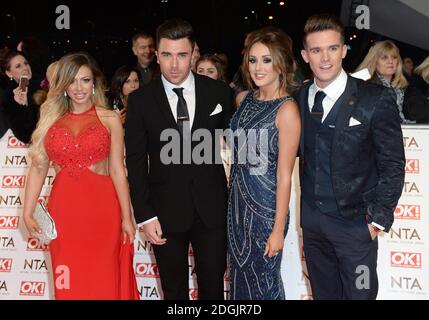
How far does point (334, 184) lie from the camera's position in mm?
2576

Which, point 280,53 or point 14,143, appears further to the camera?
point 14,143

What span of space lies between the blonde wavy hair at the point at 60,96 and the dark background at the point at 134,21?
5.52 metres

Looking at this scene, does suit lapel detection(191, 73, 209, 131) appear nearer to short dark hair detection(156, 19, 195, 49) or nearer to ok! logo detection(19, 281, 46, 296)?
short dark hair detection(156, 19, 195, 49)

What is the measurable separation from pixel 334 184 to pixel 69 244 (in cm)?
157

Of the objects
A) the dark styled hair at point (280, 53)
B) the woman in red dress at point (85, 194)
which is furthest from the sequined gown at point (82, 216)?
the dark styled hair at point (280, 53)

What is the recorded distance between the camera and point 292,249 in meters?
3.91

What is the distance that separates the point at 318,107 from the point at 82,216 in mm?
1499

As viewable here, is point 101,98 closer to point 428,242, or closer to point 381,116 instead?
point 381,116

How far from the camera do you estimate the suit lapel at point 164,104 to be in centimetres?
281

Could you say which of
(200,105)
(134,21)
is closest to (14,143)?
(200,105)

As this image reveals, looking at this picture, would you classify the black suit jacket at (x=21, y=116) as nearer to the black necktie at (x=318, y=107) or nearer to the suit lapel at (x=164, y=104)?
the suit lapel at (x=164, y=104)

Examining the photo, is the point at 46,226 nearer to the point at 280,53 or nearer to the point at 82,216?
the point at 82,216

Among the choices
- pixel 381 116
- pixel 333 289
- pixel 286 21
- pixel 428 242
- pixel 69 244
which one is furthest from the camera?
pixel 286 21
